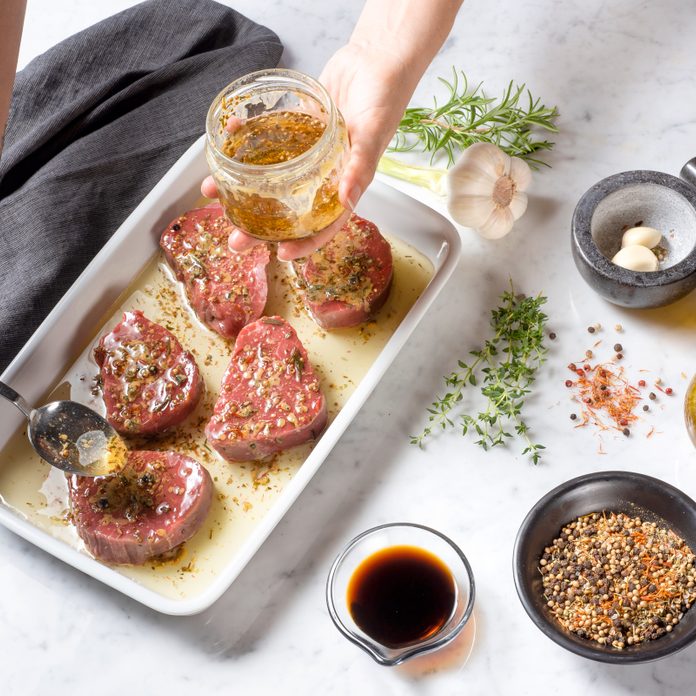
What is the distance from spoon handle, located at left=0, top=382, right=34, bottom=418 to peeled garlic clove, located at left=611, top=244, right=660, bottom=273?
1.58 metres

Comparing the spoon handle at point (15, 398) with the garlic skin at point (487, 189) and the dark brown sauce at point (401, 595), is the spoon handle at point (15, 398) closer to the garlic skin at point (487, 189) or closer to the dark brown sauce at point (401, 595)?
the dark brown sauce at point (401, 595)

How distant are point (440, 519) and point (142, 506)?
2.53ft

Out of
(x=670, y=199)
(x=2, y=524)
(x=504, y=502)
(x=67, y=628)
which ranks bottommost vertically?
(x=67, y=628)

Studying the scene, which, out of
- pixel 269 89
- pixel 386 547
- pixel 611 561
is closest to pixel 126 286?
pixel 269 89

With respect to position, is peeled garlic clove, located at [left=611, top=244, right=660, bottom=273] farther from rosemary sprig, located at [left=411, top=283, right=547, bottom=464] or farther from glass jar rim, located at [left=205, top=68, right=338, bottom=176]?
glass jar rim, located at [left=205, top=68, right=338, bottom=176]

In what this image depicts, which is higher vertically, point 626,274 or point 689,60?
point 689,60

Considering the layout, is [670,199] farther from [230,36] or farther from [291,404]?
[230,36]

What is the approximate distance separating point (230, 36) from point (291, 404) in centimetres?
129

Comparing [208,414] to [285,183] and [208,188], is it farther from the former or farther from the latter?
[285,183]

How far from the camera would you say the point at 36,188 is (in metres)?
2.89

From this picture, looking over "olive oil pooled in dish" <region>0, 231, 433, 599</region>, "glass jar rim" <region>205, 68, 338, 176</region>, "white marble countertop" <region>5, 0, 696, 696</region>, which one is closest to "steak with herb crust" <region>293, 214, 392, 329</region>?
"olive oil pooled in dish" <region>0, 231, 433, 599</region>

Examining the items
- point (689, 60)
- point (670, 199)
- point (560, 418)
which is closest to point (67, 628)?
point (560, 418)

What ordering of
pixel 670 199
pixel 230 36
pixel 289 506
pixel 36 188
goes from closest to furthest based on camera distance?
1. pixel 289 506
2. pixel 670 199
3. pixel 36 188
4. pixel 230 36

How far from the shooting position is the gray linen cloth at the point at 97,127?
2846mm
